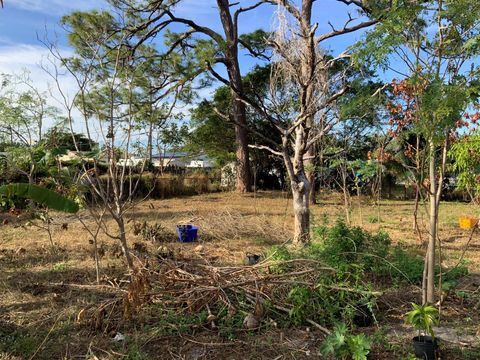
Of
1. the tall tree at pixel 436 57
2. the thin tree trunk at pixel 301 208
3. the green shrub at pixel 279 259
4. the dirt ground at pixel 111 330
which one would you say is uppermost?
the tall tree at pixel 436 57

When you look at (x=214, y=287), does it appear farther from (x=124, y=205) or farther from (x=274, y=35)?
(x=274, y=35)

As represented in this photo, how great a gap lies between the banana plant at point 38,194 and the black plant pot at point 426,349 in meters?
3.03

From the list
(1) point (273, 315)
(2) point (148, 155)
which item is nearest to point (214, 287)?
(1) point (273, 315)

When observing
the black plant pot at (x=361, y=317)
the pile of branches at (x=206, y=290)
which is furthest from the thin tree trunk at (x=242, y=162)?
the black plant pot at (x=361, y=317)

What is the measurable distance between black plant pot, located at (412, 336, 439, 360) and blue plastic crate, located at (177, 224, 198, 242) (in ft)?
17.7

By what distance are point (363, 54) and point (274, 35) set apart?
16.4ft

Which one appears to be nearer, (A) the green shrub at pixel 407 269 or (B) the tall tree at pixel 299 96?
(A) the green shrub at pixel 407 269

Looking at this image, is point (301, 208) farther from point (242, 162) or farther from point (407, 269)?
point (242, 162)

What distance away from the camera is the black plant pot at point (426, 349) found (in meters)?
3.10

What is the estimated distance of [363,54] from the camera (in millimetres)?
3348

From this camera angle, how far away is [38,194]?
3.82 meters

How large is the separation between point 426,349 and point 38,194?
10.8 feet

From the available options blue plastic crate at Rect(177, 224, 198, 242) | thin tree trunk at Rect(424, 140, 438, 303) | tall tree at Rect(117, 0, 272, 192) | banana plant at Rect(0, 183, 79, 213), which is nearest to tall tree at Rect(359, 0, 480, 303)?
thin tree trunk at Rect(424, 140, 438, 303)

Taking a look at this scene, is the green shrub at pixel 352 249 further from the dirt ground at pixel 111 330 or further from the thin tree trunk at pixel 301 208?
the thin tree trunk at pixel 301 208
